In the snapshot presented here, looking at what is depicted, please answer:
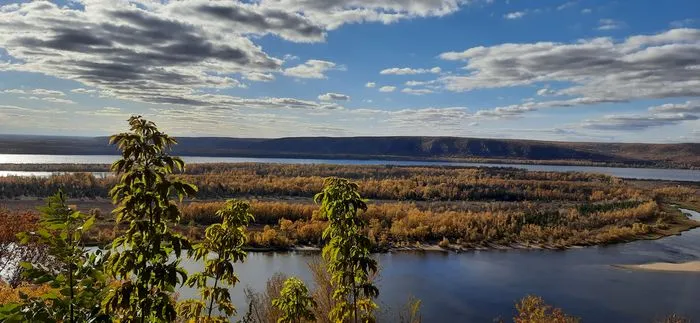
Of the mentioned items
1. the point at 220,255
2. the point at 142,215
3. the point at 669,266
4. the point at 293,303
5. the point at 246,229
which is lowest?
the point at 669,266

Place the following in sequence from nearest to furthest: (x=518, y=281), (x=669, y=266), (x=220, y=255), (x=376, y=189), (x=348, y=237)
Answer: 1. (x=220, y=255)
2. (x=348, y=237)
3. (x=518, y=281)
4. (x=669, y=266)
5. (x=376, y=189)

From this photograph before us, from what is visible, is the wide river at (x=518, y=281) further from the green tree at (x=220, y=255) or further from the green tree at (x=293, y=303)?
the green tree at (x=220, y=255)

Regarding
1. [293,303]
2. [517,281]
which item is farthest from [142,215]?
[517,281]

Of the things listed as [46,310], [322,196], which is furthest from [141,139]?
[322,196]

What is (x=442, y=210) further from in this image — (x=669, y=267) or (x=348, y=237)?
(x=348, y=237)

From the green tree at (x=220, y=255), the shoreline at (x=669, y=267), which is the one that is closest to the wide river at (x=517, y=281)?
the shoreline at (x=669, y=267)

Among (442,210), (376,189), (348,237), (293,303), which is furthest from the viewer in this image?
(376,189)

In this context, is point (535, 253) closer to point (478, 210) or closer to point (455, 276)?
point (455, 276)
